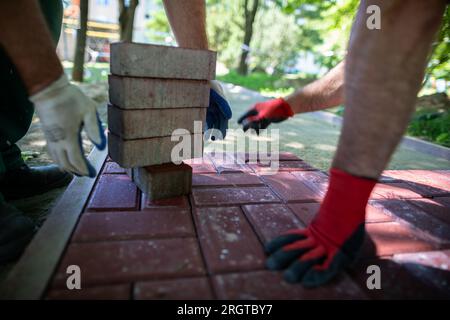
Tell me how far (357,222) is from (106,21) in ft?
101

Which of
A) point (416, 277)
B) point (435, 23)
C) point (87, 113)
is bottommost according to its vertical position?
point (416, 277)

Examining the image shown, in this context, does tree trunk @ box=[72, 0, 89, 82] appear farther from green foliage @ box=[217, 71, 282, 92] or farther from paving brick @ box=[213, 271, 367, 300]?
paving brick @ box=[213, 271, 367, 300]

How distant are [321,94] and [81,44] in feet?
20.6

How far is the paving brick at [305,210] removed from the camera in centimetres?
148

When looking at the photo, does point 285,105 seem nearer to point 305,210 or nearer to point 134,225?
point 305,210

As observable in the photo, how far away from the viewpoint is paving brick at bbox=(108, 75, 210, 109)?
4.38 ft

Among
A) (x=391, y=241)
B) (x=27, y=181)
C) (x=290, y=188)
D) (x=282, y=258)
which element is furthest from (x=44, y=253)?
(x=391, y=241)

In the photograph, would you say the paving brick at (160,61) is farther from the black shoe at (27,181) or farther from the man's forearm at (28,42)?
the black shoe at (27,181)

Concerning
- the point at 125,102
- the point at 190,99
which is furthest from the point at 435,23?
the point at 125,102

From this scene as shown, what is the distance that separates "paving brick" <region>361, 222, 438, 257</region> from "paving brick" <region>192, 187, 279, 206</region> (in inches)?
18.7

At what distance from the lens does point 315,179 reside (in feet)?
6.57

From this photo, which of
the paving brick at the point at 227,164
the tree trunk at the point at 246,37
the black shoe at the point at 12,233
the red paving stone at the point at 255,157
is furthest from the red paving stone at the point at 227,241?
the tree trunk at the point at 246,37

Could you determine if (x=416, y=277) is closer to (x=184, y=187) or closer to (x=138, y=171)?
(x=184, y=187)

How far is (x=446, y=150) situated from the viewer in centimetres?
332
